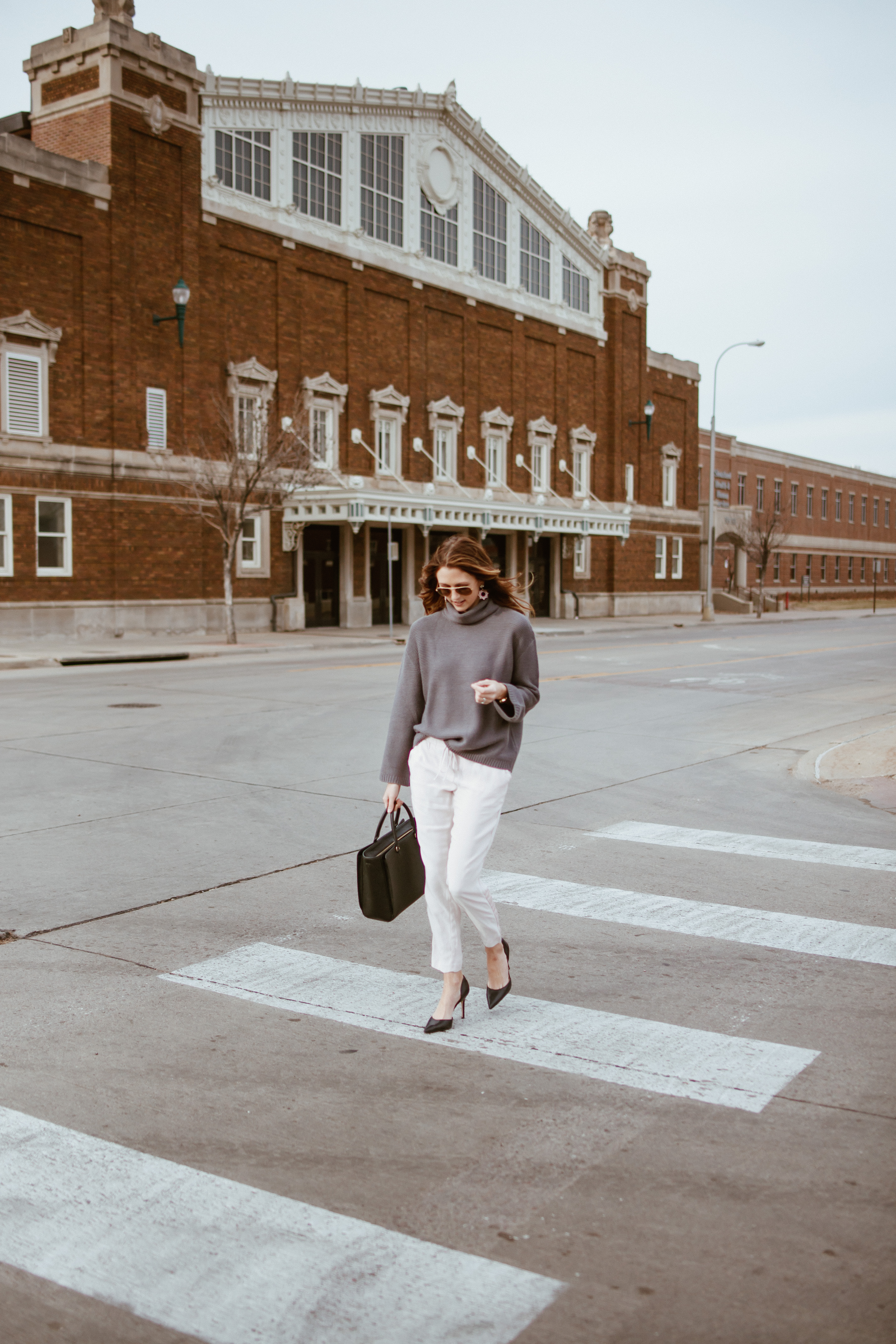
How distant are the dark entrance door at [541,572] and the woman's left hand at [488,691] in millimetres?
41570

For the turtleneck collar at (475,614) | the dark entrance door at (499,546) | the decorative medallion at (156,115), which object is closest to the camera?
the turtleneck collar at (475,614)

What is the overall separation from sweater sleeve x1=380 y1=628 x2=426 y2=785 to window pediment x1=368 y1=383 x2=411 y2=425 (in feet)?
112

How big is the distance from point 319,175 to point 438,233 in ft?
18.9

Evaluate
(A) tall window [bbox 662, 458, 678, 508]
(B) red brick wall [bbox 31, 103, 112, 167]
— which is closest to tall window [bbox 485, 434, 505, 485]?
(A) tall window [bbox 662, 458, 678, 508]

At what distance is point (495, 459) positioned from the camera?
43125 millimetres

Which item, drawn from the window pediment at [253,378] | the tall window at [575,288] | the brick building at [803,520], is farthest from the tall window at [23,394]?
the brick building at [803,520]

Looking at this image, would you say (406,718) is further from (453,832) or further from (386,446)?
(386,446)

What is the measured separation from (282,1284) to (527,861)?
4.73 metres

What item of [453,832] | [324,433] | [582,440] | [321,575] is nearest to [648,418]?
[582,440]

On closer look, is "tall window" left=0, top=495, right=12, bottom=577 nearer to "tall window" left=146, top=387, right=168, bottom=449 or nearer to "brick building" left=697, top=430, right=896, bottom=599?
"tall window" left=146, top=387, right=168, bottom=449

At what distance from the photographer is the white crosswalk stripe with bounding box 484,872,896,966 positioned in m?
5.77

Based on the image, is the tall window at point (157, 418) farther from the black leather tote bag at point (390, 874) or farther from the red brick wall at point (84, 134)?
the black leather tote bag at point (390, 874)

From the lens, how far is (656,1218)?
3246 mm

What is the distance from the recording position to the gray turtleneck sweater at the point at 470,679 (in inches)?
181
